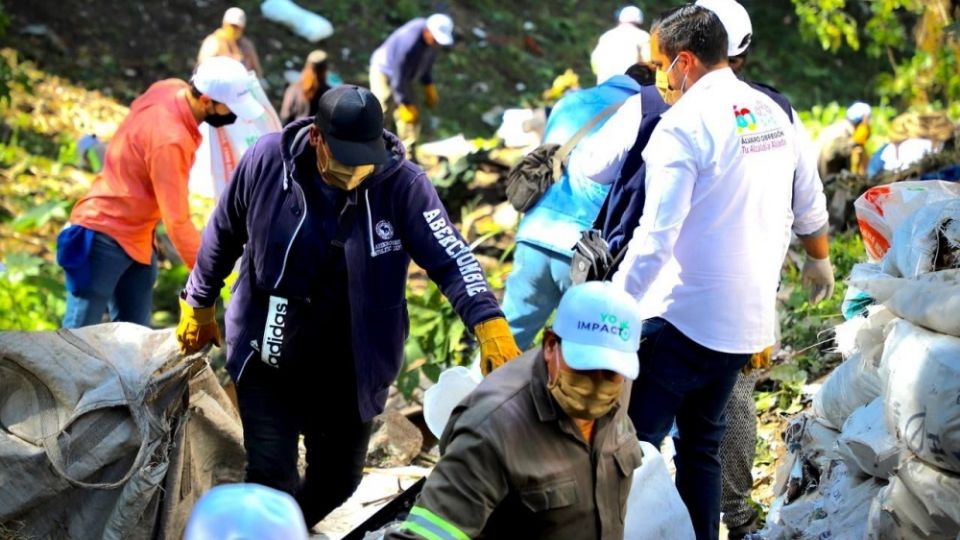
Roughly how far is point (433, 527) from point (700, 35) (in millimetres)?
1912

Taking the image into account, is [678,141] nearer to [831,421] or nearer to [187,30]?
[831,421]

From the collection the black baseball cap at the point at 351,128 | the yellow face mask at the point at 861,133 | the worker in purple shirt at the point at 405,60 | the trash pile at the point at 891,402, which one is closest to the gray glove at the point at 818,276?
the trash pile at the point at 891,402

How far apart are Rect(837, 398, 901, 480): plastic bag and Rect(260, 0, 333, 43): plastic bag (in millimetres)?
11843

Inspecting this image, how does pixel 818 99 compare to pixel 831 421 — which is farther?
pixel 818 99

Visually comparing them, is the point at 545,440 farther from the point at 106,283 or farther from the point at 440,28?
the point at 440,28

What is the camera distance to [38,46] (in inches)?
542

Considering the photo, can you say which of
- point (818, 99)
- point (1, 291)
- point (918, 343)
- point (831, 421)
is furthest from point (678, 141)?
point (818, 99)

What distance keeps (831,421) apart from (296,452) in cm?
170

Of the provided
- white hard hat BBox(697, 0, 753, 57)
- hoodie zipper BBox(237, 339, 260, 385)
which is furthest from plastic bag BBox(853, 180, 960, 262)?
hoodie zipper BBox(237, 339, 260, 385)

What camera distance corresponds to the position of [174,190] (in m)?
5.62

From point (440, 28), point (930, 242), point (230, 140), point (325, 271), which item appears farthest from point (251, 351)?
point (440, 28)

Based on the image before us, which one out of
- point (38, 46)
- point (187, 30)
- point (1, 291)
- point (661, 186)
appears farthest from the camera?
point (187, 30)

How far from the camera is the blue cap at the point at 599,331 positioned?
2.97m

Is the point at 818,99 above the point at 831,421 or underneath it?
underneath
